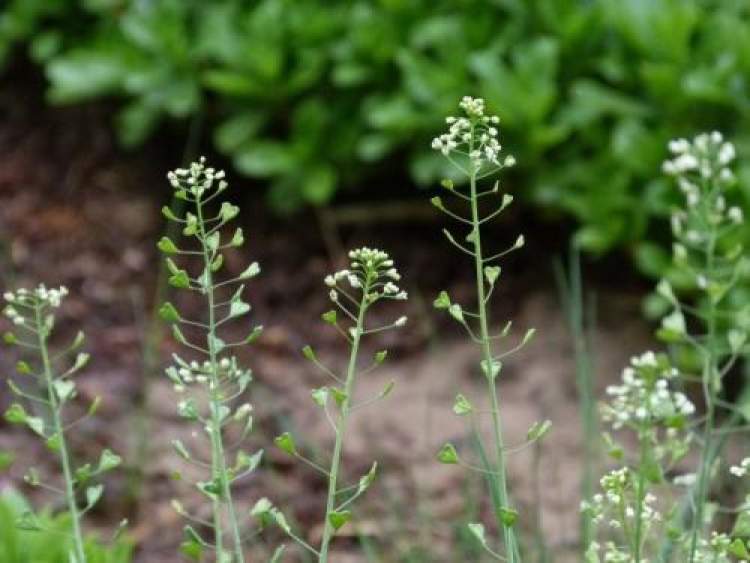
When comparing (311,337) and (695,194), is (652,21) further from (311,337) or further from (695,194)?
(695,194)

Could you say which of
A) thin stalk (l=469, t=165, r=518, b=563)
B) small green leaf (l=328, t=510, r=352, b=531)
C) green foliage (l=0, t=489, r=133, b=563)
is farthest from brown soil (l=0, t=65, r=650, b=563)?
small green leaf (l=328, t=510, r=352, b=531)

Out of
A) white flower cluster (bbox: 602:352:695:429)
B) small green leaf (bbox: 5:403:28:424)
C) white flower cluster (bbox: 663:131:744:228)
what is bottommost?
small green leaf (bbox: 5:403:28:424)

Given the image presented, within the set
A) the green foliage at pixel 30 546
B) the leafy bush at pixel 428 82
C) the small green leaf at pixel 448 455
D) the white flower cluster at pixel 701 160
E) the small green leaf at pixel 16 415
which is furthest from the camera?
the leafy bush at pixel 428 82

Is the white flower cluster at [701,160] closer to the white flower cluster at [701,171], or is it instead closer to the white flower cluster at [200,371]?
the white flower cluster at [701,171]

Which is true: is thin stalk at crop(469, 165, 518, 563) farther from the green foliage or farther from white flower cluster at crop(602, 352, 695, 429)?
the green foliage

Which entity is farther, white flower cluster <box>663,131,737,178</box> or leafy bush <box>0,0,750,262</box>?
leafy bush <box>0,0,750,262</box>

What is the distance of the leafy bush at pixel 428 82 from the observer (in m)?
Result: 4.04

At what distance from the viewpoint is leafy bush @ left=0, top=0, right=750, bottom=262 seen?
404cm

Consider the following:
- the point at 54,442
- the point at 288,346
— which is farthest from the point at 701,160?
the point at 288,346

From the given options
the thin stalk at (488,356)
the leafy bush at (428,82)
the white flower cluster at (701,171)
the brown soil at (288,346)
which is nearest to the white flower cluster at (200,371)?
the thin stalk at (488,356)

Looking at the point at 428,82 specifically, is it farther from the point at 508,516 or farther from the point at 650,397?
the point at 650,397

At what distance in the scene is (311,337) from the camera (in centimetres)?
485

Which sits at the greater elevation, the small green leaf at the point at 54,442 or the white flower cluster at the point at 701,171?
the white flower cluster at the point at 701,171

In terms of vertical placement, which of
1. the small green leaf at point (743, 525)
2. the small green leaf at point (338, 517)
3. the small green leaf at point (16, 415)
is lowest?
the small green leaf at point (743, 525)
